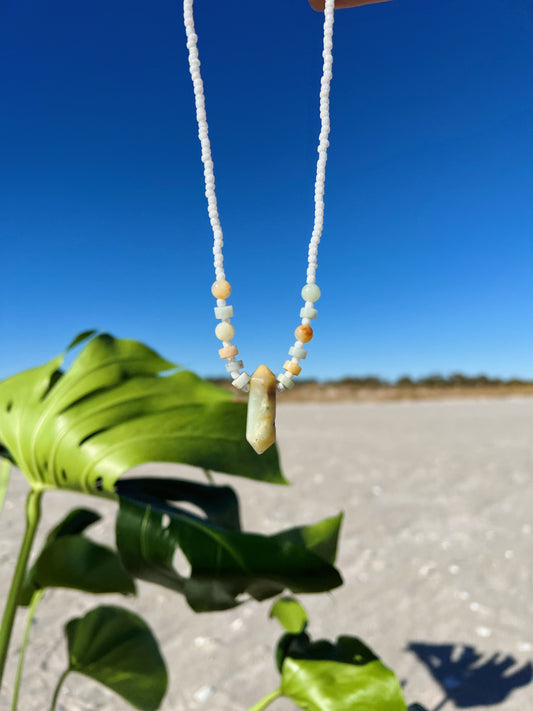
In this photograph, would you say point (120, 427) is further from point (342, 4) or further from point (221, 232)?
point (342, 4)

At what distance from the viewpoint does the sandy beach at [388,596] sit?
1219mm

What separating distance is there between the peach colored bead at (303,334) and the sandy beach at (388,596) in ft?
1.11

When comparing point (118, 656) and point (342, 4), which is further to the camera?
point (118, 656)

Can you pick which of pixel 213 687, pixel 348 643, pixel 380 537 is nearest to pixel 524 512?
pixel 380 537

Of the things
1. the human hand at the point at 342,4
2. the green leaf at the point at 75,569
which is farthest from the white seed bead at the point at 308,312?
the green leaf at the point at 75,569

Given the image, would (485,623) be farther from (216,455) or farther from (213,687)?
(216,455)

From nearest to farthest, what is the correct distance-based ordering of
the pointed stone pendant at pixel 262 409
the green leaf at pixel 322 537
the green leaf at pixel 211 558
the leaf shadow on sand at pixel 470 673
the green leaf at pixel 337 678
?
the pointed stone pendant at pixel 262 409, the green leaf at pixel 211 558, the green leaf at pixel 337 678, the green leaf at pixel 322 537, the leaf shadow on sand at pixel 470 673

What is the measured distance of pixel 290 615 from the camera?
31.9 inches

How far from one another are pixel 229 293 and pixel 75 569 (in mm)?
458

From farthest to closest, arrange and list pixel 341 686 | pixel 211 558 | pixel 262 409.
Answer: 1. pixel 341 686
2. pixel 211 558
3. pixel 262 409

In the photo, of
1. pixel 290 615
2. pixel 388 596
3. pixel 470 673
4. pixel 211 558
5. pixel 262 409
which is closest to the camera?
pixel 262 409

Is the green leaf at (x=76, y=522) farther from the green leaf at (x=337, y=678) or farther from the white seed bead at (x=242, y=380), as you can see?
the white seed bead at (x=242, y=380)

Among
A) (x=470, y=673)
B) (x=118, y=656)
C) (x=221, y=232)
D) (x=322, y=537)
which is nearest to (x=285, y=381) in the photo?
(x=221, y=232)

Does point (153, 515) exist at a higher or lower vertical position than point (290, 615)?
higher
